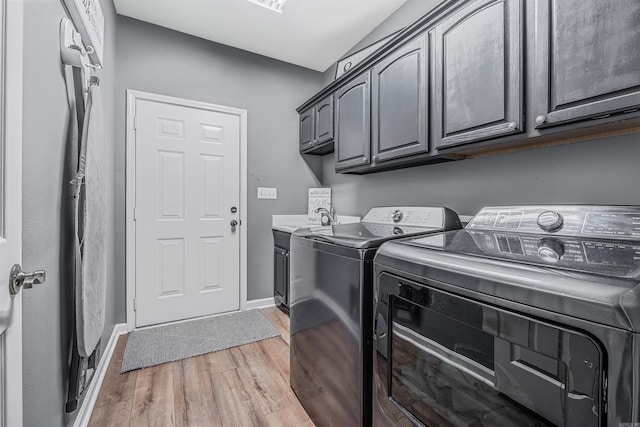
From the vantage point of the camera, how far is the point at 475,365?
29.7 inches

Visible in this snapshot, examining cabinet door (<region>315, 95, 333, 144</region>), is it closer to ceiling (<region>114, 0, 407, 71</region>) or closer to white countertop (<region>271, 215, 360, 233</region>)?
ceiling (<region>114, 0, 407, 71</region>)

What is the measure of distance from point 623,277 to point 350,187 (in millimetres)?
2382

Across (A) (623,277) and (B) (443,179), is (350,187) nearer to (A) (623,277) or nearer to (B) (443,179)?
(B) (443,179)

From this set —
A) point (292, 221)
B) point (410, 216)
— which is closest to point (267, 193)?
point (292, 221)

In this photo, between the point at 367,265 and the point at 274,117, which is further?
the point at 274,117

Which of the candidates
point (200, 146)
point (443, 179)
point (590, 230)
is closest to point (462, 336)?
point (590, 230)

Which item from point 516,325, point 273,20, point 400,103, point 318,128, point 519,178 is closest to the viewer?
point 516,325

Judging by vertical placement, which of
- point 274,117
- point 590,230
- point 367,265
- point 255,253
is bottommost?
point 255,253

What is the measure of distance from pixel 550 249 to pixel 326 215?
2.26 metres

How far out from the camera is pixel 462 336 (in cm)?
79

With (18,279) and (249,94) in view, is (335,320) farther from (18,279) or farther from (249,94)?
(249,94)

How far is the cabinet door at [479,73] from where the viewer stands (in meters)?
1.23

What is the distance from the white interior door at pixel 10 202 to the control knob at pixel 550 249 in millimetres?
1325

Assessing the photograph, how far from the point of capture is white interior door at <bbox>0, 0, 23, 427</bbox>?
2.08 ft
